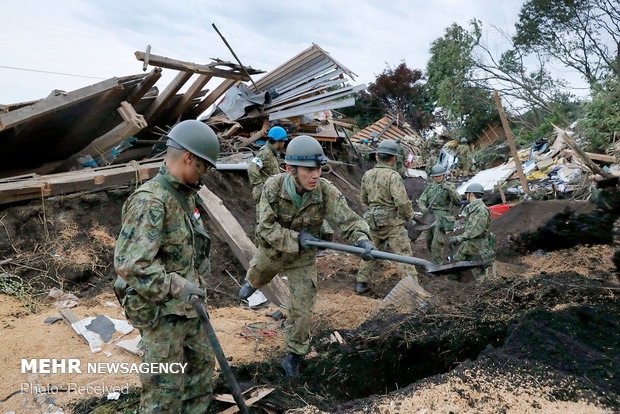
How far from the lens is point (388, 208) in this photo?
22.2 ft

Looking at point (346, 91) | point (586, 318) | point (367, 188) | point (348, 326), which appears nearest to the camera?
point (586, 318)

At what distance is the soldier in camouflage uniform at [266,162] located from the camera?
765 centimetres

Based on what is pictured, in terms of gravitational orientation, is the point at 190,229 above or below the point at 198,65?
below

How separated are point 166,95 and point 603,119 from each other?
1052cm

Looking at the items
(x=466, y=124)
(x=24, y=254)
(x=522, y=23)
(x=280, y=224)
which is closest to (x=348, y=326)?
(x=280, y=224)

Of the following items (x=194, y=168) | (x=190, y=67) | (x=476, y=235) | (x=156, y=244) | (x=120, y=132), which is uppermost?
(x=190, y=67)

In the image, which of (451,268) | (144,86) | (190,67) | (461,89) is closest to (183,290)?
(451,268)

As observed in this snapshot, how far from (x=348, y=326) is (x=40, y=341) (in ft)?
10.1

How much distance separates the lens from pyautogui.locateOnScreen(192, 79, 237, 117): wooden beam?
10174mm

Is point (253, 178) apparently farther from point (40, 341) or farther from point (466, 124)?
point (466, 124)

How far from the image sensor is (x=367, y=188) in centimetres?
704

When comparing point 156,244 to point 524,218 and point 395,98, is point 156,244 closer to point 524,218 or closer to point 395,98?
point 524,218

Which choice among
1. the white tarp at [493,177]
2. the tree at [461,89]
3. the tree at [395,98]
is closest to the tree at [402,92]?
the tree at [395,98]

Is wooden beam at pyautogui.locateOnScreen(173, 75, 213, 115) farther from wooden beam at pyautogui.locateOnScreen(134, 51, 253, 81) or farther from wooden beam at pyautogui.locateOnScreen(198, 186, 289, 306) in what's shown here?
wooden beam at pyautogui.locateOnScreen(198, 186, 289, 306)
